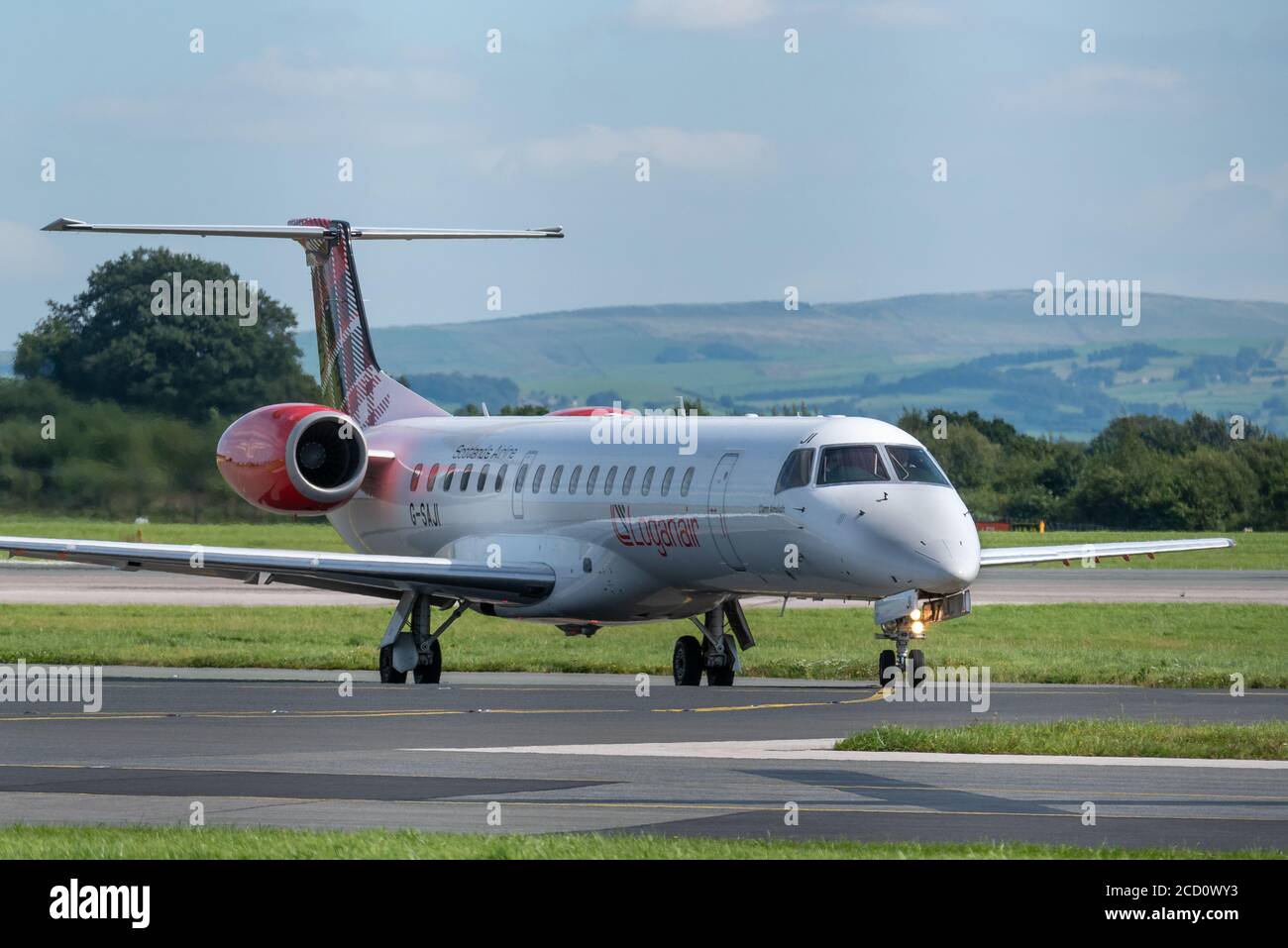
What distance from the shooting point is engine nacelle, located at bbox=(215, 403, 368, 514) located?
35.6 metres

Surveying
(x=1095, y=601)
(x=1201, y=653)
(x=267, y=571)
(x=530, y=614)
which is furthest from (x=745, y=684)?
(x=1095, y=601)

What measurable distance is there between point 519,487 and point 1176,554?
5004 centimetres

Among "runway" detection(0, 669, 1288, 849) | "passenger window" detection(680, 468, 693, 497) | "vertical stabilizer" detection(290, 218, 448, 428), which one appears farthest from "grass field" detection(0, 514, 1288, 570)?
"runway" detection(0, 669, 1288, 849)

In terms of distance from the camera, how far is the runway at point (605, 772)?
1577 centimetres

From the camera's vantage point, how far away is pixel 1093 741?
21.1 m

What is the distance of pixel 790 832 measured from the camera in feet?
49.4

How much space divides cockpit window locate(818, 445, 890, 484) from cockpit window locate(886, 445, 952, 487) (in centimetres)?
19

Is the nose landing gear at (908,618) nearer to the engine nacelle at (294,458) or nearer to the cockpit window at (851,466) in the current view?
the cockpit window at (851,466)

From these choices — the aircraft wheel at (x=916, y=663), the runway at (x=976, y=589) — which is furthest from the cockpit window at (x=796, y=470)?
the runway at (x=976, y=589)

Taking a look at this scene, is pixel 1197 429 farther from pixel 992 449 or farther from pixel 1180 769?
pixel 1180 769

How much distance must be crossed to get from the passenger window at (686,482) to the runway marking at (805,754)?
9793mm

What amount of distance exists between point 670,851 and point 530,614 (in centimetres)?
2008

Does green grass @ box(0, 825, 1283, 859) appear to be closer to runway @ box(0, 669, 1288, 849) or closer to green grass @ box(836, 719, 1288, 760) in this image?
runway @ box(0, 669, 1288, 849)

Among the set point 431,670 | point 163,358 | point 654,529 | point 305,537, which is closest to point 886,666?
point 654,529
